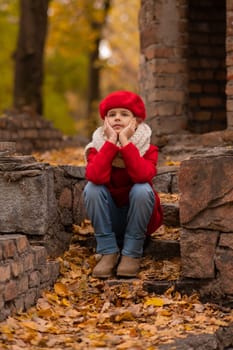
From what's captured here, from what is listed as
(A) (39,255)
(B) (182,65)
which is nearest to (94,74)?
(B) (182,65)

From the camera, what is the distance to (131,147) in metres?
5.68

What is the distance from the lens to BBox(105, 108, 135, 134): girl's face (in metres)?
5.86

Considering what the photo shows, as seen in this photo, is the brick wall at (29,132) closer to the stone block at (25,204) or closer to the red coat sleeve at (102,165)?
the stone block at (25,204)

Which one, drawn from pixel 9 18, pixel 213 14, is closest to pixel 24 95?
pixel 213 14

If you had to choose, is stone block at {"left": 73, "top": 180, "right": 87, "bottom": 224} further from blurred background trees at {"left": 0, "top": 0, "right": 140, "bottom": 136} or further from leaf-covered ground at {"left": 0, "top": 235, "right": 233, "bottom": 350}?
blurred background trees at {"left": 0, "top": 0, "right": 140, "bottom": 136}

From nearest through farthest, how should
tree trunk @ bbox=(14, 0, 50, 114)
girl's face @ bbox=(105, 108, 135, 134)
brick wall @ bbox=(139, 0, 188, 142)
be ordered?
1. girl's face @ bbox=(105, 108, 135, 134)
2. brick wall @ bbox=(139, 0, 188, 142)
3. tree trunk @ bbox=(14, 0, 50, 114)

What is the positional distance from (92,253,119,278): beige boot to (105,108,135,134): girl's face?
0.98 metres

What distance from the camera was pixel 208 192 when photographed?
17.9 feet

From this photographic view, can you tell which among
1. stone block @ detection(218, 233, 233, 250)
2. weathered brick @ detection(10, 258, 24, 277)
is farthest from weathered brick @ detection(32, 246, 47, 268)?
stone block @ detection(218, 233, 233, 250)

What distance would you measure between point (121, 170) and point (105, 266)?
0.76 m

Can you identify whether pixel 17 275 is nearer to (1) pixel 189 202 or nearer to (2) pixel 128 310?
(2) pixel 128 310

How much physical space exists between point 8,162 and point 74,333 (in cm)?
162

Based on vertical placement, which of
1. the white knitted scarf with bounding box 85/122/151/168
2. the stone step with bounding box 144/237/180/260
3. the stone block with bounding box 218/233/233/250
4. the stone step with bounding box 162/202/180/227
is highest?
the white knitted scarf with bounding box 85/122/151/168

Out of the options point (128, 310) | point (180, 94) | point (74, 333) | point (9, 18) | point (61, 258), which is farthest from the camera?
point (9, 18)
